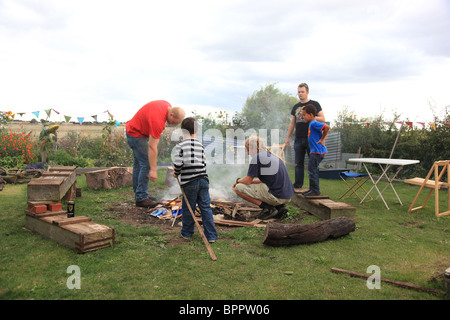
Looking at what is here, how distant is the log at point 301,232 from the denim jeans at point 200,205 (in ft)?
2.42

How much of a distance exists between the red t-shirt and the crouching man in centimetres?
138

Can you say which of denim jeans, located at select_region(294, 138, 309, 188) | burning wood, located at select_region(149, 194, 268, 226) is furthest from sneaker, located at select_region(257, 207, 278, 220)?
denim jeans, located at select_region(294, 138, 309, 188)

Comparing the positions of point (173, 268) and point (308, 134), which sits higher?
point (308, 134)

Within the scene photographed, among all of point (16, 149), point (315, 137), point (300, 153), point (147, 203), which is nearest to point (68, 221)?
point (147, 203)

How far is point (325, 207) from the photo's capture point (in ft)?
16.9

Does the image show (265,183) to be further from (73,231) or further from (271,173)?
(73,231)

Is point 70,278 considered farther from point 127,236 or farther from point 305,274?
point 305,274

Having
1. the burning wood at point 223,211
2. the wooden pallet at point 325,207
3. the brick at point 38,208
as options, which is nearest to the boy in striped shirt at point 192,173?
the burning wood at point 223,211

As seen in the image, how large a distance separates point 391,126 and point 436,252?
7827mm

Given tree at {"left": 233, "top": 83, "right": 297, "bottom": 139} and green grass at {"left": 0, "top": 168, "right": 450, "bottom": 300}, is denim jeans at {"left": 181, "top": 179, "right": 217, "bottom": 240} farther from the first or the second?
tree at {"left": 233, "top": 83, "right": 297, "bottom": 139}

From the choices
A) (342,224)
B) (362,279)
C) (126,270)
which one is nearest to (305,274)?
(362,279)

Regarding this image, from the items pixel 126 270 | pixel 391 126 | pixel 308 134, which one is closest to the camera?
pixel 126 270

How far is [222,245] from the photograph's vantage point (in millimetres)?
4008

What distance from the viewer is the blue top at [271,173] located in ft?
16.0
